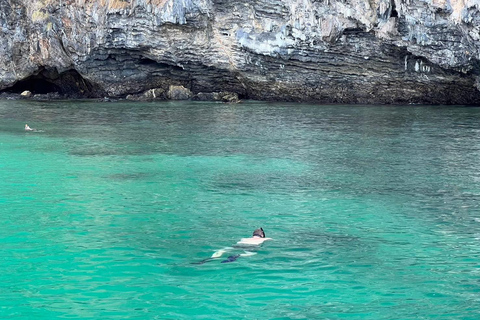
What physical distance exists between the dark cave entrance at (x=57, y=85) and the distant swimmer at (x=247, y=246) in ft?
119

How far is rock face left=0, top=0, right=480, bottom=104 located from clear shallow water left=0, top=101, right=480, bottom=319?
11167 millimetres

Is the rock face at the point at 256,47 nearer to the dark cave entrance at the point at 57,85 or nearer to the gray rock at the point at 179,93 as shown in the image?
the dark cave entrance at the point at 57,85

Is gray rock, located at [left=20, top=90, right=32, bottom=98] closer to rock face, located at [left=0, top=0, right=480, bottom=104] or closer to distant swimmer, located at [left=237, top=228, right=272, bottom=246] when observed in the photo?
rock face, located at [left=0, top=0, right=480, bottom=104]

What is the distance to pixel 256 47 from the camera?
38.3 meters

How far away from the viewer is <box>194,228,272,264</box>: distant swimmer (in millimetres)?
10030

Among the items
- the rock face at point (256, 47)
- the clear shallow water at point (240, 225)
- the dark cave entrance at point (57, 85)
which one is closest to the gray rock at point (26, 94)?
the dark cave entrance at point (57, 85)

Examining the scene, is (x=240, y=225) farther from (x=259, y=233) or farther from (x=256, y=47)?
(x=256, y=47)

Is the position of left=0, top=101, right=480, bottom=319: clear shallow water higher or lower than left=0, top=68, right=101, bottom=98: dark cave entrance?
lower

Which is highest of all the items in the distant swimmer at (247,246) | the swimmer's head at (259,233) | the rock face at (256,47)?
the rock face at (256,47)

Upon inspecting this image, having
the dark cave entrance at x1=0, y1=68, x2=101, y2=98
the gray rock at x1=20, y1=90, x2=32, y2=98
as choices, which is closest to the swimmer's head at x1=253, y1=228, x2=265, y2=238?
the dark cave entrance at x1=0, y1=68, x2=101, y2=98

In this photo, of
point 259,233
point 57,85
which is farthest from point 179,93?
point 259,233

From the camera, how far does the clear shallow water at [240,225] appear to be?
8430 mm

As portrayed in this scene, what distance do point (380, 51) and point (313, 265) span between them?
2844 cm

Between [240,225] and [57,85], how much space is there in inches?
1550
